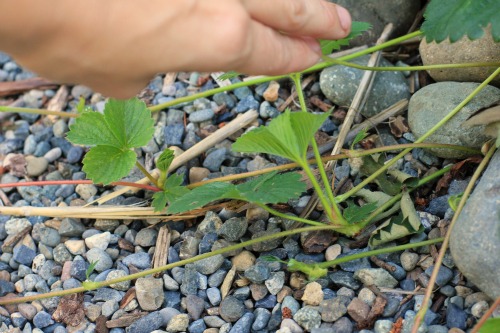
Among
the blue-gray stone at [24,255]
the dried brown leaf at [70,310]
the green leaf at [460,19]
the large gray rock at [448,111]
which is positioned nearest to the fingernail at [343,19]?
Result: the green leaf at [460,19]

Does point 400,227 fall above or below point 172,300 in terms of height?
above

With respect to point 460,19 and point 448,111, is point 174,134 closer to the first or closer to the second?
point 448,111

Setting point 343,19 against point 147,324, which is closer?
point 343,19

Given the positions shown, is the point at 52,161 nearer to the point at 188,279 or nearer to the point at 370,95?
the point at 188,279

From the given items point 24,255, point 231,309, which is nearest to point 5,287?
point 24,255

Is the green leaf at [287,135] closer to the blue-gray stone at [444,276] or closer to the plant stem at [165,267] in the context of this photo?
the plant stem at [165,267]

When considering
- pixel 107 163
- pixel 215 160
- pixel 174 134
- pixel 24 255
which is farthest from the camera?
pixel 174 134

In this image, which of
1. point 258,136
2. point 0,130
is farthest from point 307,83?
point 0,130
